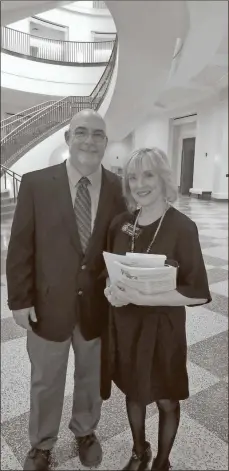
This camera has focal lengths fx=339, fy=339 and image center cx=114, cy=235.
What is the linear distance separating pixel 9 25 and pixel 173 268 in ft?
2.14

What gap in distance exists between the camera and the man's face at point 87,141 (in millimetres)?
543

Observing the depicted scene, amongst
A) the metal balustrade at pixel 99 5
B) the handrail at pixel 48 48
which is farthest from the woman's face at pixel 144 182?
the metal balustrade at pixel 99 5

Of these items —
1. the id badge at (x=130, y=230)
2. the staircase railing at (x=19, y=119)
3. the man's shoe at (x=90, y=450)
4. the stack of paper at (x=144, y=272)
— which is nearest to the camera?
the stack of paper at (x=144, y=272)

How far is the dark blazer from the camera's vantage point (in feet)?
2.20

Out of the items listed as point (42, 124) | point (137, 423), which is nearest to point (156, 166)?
point (42, 124)

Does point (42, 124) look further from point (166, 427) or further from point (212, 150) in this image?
point (166, 427)

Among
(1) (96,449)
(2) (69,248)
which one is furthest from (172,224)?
(1) (96,449)

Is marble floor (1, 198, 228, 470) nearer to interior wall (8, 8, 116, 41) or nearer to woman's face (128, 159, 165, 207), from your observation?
woman's face (128, 159, 165, 207)

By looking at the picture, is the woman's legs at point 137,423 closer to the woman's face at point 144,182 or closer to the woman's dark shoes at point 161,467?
the woman's dark shoes at point 161,467

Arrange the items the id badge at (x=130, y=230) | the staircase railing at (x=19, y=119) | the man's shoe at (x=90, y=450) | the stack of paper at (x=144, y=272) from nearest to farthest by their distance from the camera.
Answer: the stack of paper at (x=144, y=272)
the id badge at (x=130, y=230)
the staircase railing at (x=19, y=119)
the man's shoe at (x=90, y=450)

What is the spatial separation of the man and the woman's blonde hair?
0.17 feet

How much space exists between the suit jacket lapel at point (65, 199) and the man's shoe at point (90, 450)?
63 centimetres

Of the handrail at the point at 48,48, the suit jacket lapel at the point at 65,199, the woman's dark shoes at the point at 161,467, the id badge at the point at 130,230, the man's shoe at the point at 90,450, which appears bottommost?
the man's shoe at the point at 90,450

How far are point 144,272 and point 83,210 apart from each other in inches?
9.4
